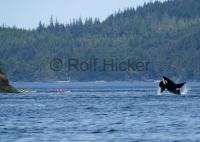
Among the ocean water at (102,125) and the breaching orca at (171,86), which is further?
the breaching orca at (171,86)

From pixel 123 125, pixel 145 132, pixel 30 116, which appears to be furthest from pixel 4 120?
pixel 145 132

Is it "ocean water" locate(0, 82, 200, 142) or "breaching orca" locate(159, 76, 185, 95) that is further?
"breaching orca" locate(159, 76, 185, 95)

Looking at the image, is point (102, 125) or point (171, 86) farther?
point (171, 86)

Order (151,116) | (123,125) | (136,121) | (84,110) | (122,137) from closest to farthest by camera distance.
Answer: (122,137) < (123,125) < (136,121) < (151,116) < (84,110)

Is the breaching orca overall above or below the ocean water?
above

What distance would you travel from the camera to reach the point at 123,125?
77.2 m

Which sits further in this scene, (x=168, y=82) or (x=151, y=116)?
(x=168, y=82)

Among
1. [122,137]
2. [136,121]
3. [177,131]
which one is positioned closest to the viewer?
[122,137]

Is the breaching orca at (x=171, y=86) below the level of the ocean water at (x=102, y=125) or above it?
above

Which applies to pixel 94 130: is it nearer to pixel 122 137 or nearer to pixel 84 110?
pixel 122 137

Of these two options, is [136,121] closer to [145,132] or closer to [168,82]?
[145,132]

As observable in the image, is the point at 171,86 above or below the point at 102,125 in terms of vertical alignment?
above

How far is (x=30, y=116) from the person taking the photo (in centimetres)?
9312

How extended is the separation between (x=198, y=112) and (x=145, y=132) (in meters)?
27.5
